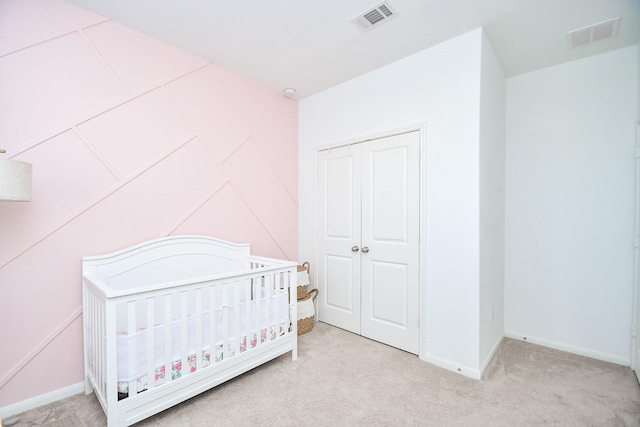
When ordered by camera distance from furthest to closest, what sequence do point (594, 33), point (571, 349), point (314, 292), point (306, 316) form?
point (314, 292), point (306, 316), point (571, 349), point (594, 33)

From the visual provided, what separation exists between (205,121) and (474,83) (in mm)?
2117

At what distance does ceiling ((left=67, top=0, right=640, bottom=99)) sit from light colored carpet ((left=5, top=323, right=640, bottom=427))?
7.91ft

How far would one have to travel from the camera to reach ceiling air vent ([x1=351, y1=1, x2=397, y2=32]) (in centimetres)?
187

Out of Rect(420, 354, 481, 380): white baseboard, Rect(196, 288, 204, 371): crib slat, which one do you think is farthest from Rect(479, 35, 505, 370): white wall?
Rect(196, 288, 204, 371): crib slat

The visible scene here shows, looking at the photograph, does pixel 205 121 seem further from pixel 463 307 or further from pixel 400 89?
pixel 463 307

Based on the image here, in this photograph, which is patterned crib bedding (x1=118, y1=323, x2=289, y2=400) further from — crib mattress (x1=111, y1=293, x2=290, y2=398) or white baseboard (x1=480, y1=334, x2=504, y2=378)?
white baseboard (x1=480, y1=334, x2=504, y2=378)

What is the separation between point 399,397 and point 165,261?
185cm


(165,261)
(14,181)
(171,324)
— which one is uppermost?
(14,181)

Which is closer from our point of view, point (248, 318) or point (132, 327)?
point (132, 327)

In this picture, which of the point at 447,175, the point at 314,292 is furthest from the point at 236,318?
the point at 447,175

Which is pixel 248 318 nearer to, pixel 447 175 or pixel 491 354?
pixel 447 175

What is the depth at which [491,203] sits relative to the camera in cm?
235

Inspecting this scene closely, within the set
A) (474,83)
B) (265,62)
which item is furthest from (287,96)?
(474,83)

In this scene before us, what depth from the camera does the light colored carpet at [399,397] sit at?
160cm
